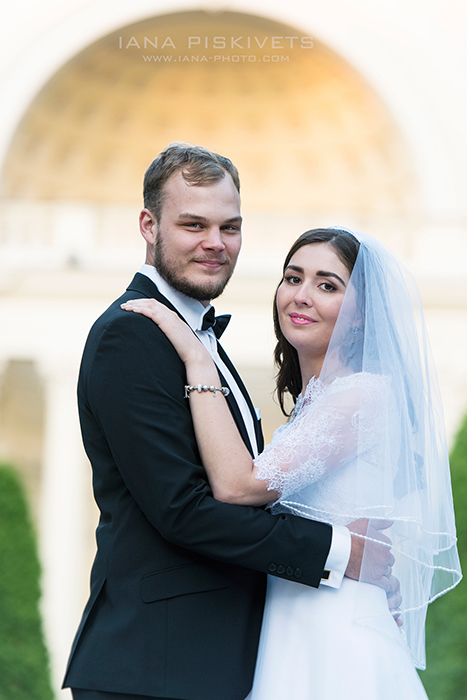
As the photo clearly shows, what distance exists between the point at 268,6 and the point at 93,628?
10032 mm

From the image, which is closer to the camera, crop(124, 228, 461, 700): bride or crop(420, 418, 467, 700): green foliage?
crop(124, 228, 461, 700): bride

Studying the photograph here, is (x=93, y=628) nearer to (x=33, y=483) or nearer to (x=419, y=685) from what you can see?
(x=419, y=685)

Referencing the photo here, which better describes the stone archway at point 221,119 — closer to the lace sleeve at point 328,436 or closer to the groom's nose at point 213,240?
the groom's nose at point 213,240

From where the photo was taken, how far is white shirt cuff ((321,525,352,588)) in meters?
2.29

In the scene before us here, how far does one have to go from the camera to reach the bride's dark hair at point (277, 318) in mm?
2650

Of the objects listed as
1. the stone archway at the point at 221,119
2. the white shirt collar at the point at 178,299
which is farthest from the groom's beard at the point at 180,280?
the stone archway at the point at 221,119

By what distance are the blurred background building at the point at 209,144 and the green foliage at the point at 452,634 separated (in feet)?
12.1

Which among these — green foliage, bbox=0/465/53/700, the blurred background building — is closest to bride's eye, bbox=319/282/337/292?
green foliage, bbox=0/465/53/700

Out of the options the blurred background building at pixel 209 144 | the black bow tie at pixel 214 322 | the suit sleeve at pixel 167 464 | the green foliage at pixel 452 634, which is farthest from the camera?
the blurred background building at pixel 209 144

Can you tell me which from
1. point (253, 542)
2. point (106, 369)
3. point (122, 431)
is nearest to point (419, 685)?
point (253, 542)

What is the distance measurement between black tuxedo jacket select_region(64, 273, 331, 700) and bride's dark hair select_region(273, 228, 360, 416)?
2.26ft

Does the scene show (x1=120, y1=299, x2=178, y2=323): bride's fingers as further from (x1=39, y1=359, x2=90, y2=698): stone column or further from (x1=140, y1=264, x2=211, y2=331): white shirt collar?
(x1=39, y1=359, x2=90, y2=698): stone column

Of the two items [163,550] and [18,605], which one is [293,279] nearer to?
[163,550]

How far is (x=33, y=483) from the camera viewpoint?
1308cm
